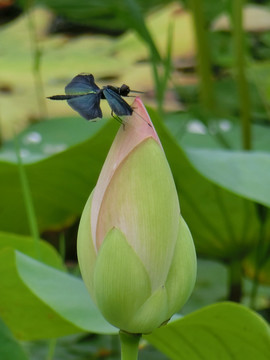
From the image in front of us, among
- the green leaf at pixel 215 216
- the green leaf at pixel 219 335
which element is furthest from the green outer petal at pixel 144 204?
the green leaf at pixel 215 216

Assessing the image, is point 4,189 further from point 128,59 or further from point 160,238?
point 128,59

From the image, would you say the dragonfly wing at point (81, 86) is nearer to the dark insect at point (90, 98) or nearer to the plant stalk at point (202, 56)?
the dark insect at point (90, 98)

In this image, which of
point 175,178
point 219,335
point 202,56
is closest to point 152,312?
point 219,335

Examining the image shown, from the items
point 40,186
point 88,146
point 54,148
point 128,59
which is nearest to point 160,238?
point 88,146

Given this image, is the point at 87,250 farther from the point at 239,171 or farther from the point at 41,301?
the point at 239,171

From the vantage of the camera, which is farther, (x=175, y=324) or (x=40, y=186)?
(x=40, y=186)

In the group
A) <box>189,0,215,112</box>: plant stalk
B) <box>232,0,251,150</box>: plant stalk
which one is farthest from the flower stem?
<box>189,0,215,112</box>: plant stalk

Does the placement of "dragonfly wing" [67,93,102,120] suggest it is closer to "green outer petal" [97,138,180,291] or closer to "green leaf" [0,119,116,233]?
"green outer petal" [97,138,180,291]
